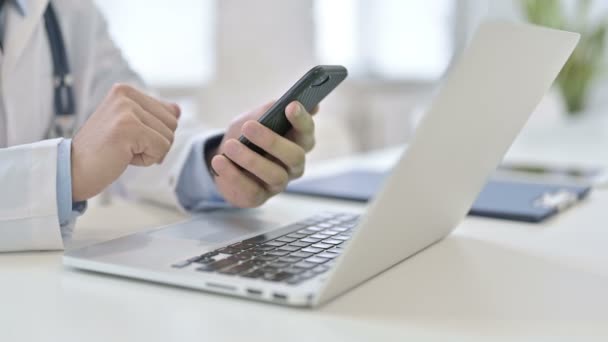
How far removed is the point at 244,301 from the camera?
502 millimetres

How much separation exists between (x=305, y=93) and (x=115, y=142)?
18 cm

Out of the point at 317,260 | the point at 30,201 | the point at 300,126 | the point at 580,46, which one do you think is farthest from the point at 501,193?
the point at 580,46

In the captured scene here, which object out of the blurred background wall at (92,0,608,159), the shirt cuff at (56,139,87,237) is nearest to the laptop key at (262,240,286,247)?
the shirt cuff at (56,139,87,237)

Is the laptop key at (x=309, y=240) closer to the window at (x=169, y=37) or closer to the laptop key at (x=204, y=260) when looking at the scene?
the laptop key at (x=204, y=260)

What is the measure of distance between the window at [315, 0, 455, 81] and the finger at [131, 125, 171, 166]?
8.42 feet

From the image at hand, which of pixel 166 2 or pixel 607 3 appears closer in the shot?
pixel 607 3

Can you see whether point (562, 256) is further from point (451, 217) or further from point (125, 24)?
point (125, 24)

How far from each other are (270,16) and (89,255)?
2.55m

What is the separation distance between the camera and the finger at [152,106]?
27.8 inches

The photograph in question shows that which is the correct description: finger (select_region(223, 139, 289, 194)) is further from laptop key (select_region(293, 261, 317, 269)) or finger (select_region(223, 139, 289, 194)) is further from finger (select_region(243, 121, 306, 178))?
laptop key (select_region(293, 261, 317, 269))

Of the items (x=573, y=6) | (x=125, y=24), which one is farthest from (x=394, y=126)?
(x=125, y=24)

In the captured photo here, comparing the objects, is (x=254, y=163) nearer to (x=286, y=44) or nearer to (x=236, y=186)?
(x=236, y=186)

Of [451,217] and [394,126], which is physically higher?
[394,126]

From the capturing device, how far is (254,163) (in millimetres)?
714
